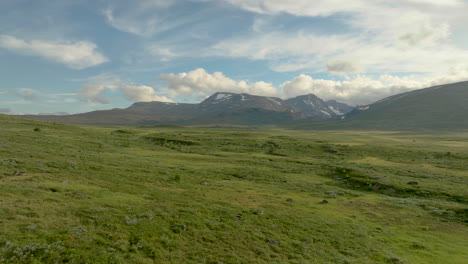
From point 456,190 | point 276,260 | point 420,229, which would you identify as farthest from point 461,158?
point 276,260

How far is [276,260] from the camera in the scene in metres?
20.6

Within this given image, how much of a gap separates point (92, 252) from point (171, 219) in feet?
25.7

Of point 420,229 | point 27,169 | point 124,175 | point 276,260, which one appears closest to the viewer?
point 276,260

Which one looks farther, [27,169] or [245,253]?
[27,169]

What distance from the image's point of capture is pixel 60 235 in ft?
58.3

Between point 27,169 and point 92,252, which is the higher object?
point 27,169

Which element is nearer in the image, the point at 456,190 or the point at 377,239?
the point at 377,239

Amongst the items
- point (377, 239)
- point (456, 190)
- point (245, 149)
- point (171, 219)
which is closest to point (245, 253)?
point (171, 219)

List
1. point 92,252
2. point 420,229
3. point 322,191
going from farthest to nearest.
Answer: point 322,191, point 420,229, point 92,252

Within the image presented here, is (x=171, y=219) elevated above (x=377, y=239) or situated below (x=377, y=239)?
above

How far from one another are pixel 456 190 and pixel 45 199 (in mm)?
59725

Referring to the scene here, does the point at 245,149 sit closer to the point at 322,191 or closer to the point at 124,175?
the point at 322,191

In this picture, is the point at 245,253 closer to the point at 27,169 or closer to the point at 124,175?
the point at 124,175

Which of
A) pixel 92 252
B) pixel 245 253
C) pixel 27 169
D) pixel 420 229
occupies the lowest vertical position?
pixel 420 229
